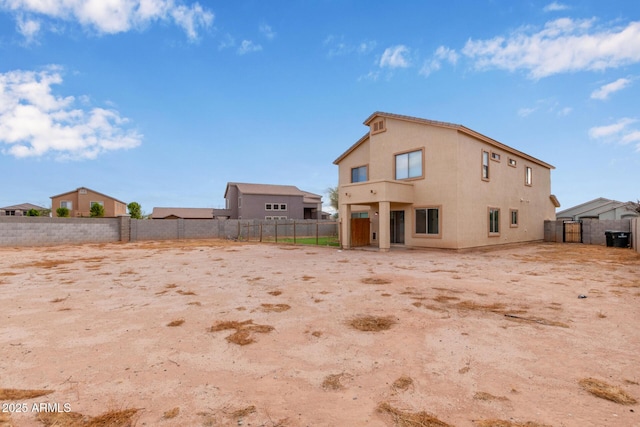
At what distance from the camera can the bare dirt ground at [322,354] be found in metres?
2.43

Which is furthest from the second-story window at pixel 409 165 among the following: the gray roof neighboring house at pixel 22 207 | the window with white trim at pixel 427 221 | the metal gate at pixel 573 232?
the gray roof neighboring house at pixel 22 207

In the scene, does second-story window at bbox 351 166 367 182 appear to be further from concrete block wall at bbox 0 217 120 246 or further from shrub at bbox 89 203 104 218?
shrub at bbox 89 203 104 218

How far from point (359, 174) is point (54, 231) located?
71.3 ft

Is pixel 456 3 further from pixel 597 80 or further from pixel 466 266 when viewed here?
pixel 466 266

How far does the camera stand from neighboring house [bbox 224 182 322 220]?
40812 mm

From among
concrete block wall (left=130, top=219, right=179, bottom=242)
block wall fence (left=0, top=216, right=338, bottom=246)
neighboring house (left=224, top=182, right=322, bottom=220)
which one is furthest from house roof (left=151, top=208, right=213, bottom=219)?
concrete block wall (left=130, top=219, right=179, bottom=242)

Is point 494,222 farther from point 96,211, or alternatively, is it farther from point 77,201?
point 77,201

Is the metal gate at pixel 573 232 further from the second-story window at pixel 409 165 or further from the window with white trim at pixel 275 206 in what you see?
the window with white trim at pixel 275 206

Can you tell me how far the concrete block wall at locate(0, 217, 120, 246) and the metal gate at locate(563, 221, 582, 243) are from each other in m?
34.5

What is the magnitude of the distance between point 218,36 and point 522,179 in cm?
2120

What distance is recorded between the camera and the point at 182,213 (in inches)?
2013

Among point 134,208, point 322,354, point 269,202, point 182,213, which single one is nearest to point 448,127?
point 322,354

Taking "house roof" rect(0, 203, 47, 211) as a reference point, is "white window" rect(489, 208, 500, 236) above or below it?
below

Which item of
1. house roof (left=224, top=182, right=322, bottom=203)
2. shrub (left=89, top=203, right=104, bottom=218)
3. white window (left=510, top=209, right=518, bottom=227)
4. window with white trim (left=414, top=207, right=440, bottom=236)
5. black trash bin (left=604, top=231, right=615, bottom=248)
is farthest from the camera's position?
shrub (left=89, top=203, right=104, bottom=218)
